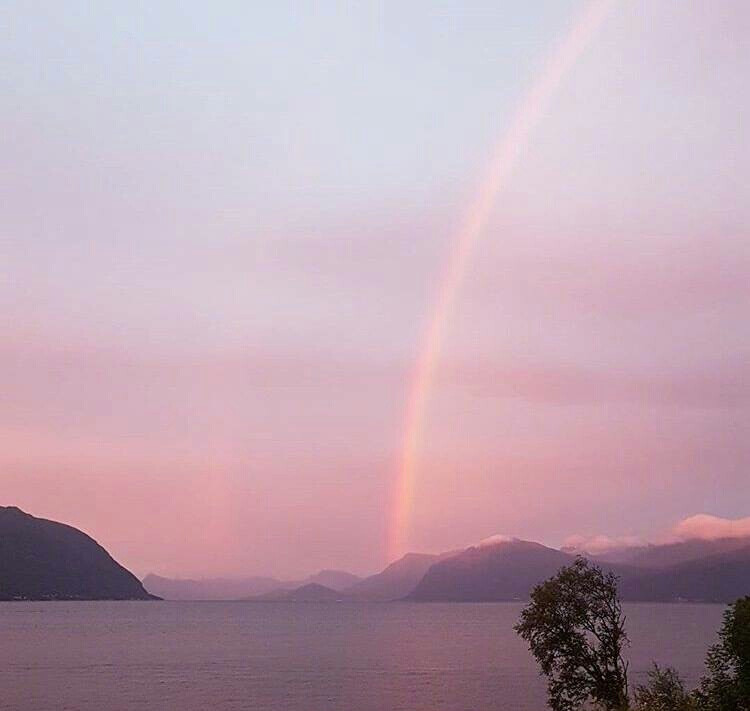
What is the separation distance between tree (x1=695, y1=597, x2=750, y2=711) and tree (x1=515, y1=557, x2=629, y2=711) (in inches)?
225

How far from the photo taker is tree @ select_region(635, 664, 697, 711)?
140 ft

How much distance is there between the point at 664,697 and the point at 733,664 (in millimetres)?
6268

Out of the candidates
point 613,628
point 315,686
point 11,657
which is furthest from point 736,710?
point 11,657

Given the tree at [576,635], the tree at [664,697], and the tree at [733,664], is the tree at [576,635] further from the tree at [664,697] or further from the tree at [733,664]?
the tree at [733,664]

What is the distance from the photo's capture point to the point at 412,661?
597 feet

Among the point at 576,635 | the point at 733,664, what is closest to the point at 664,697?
the point at 733,664

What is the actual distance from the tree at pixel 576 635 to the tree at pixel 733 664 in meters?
5.70

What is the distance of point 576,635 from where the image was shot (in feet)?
184

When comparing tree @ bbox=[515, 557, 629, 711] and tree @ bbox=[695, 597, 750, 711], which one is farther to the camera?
tree @ bbox=[515, 557, 629, 711]

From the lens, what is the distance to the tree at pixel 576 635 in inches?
2168

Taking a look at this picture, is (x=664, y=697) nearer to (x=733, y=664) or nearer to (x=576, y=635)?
(x=733, y=664)

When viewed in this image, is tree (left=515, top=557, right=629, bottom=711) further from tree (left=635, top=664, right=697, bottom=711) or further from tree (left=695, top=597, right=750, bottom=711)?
tree (left=695, top=597, right=750, bottom=711)

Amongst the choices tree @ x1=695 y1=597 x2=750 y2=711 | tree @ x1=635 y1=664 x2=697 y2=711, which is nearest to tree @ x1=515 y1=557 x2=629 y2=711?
tree @ x1=635 y1=664 x2=697 y2=711

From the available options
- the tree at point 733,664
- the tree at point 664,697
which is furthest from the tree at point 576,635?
the tree at point 733,664
